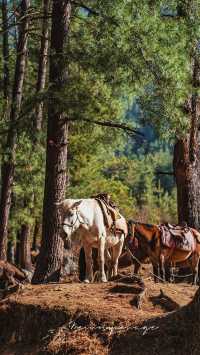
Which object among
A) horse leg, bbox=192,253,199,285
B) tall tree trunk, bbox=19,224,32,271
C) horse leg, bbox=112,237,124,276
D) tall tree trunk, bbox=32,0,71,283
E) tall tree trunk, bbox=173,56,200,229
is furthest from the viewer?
tall tree trunk, bbox=19,224,32,271

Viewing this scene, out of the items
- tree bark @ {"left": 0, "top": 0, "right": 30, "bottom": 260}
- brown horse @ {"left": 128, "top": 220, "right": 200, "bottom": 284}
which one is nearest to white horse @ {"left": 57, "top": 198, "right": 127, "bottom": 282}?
brown horse @ {"left": 128, "top": 220, "right": 200, "bottom": 284}

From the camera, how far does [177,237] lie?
15211mm

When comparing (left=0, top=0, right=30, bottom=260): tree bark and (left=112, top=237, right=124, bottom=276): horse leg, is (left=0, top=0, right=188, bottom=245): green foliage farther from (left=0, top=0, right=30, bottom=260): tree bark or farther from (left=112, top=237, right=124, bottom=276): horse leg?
(left=0, top=0, right=30, bottom=260): tree bark

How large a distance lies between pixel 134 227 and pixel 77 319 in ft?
16.4

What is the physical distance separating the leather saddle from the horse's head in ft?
2.59

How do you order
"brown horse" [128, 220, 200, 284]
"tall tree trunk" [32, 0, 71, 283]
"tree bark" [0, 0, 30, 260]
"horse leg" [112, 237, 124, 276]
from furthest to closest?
"tree bark" [0, 0, 30, 260] < "brown horse" [128, 220, 200, 284] < "tall tree trunk" [32, 0, 71, 283] < "horse leg" [112, 237, 124, 276]

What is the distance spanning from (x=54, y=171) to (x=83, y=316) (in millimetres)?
5488

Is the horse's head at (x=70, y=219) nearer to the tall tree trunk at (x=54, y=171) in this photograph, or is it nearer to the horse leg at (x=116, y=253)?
the tall tree trunk at (x=54, y=171)

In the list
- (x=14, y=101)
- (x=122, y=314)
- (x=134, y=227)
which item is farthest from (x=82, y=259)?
(x=14, y=101)

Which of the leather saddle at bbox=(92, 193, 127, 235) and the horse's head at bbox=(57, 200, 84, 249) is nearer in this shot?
the horse's head at bbox=(57, 200, 84, 249)

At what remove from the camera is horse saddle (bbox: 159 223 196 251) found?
49.1 ft

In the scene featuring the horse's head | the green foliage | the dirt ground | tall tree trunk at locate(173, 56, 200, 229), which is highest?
the green foliage

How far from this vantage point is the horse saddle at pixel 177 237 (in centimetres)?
1496

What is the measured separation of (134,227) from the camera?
14656 millimetres
